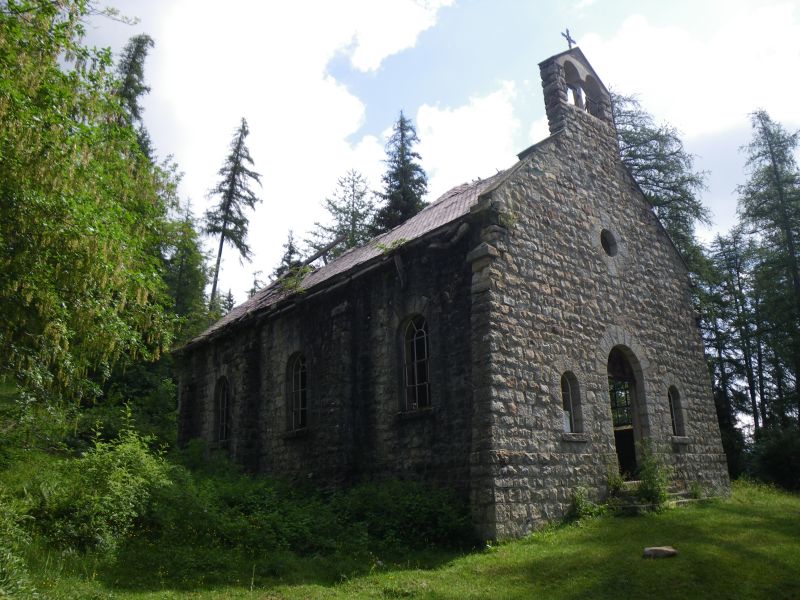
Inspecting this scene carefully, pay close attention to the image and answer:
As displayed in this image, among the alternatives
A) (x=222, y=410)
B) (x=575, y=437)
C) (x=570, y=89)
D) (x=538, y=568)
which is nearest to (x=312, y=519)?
(x=538, y=568)

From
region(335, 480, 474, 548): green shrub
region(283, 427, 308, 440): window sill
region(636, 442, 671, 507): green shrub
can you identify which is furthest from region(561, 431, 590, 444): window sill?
region(283, 427, 308, 440): window sill

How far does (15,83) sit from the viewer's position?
7438 mm

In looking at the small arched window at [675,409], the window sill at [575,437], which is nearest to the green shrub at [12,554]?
the window sill at [575,437]

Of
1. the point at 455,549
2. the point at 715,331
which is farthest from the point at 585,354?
the point at 715,331

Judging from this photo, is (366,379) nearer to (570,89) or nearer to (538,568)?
(538,568)

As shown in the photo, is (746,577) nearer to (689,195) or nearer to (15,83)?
(15,83)

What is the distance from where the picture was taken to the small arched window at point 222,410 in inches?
735

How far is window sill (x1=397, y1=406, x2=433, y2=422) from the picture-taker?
11.1 m

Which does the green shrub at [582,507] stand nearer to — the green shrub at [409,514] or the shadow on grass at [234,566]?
the green shrub at [409,514]

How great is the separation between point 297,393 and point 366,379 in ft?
11.0

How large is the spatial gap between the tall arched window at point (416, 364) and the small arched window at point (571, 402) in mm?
2542

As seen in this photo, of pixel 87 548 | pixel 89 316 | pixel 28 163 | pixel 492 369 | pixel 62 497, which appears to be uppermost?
pixel 28 163

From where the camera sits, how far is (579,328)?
11969mm

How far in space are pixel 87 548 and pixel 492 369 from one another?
20.5ft
